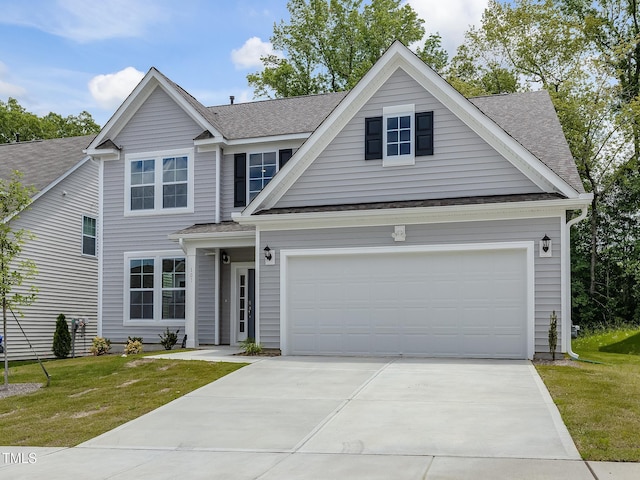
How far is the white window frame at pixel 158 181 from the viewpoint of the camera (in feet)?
63.9

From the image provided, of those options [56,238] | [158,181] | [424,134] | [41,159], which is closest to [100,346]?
[158,181]

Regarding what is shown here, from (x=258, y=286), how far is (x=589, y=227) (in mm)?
16890

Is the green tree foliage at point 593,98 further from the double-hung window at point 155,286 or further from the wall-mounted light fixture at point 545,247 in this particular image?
the double-hung window at point 155,286

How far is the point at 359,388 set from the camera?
11.1m

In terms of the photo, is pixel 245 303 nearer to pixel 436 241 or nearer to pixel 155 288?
pixel 155 288

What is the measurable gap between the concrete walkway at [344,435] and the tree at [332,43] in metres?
25.4

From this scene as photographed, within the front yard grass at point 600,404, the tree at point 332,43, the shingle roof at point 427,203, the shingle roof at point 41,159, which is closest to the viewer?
the front yard grass at point 600,404

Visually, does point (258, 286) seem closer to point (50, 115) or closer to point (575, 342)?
point (575, 342)

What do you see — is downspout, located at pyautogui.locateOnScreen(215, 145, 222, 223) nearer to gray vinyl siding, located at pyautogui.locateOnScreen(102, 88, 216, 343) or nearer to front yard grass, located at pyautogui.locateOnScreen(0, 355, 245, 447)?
gray vinyl siding, located at pyautogui.locateOnScreen(102, 88, 216, 343)

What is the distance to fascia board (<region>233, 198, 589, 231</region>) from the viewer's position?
13.9 metres

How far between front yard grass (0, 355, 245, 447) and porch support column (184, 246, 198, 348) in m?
3.00

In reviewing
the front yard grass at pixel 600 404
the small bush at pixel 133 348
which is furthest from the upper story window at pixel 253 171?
the front yard grass at pixel 600 404

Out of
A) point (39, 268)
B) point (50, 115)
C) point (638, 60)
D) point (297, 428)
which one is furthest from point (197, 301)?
point (50, 115)

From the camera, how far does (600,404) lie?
9.31m
